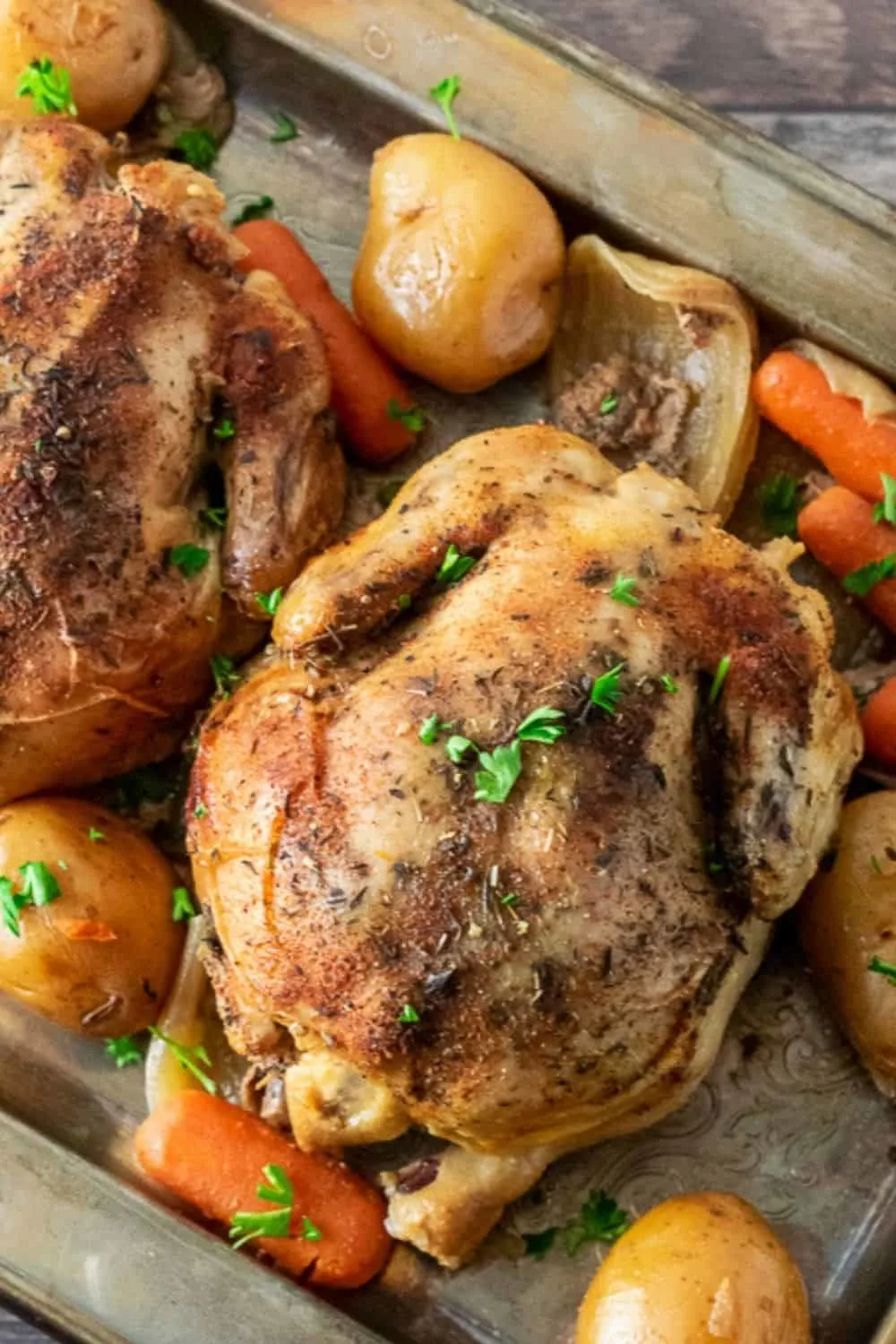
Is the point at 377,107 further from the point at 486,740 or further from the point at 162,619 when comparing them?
the point at 486,740

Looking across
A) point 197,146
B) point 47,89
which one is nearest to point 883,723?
point 197,146

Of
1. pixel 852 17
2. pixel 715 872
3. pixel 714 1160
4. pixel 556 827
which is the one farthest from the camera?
pixel 852 17

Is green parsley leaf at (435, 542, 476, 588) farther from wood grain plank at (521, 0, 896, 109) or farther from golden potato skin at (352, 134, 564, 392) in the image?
wood grain plank at (521, 0, 896, 109)

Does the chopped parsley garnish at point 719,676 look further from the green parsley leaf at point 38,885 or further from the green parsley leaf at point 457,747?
the green parsley leaf at point 38,885

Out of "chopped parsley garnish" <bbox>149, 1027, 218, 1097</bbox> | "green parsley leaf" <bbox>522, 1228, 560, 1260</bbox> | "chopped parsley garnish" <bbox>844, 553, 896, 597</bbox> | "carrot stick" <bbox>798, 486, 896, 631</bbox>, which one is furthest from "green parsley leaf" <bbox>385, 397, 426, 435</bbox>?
"green parsley leaf" <bbox>522, 1228, 560, 1260</bbox>

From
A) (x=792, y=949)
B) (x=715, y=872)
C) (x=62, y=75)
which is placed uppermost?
(x=62, y=75)

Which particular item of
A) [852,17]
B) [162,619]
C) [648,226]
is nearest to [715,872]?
[162,619]

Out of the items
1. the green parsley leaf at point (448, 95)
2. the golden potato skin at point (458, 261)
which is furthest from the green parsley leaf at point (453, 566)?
the green parsley leaf at point (448, 95)
